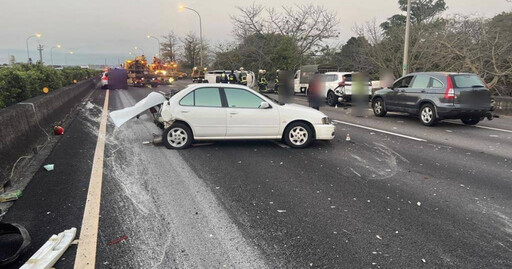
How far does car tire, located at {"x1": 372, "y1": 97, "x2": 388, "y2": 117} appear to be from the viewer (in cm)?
1349

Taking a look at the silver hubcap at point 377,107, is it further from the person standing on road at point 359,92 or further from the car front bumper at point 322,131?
the car front bumper at point 322,131

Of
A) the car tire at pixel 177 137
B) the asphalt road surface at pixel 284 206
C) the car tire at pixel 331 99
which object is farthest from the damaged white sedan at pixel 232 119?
the car tire at pixel 331 99

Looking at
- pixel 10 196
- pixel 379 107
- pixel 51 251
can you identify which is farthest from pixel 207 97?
pixel 379 107

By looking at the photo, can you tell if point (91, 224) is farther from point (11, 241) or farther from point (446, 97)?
point (446, 97)

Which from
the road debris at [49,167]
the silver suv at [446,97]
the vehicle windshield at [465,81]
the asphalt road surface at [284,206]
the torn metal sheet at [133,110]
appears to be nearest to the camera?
the asphalt road surface at [284,206]

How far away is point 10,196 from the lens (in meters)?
4.74

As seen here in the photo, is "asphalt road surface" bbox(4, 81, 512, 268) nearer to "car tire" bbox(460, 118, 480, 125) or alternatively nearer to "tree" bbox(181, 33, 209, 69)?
"car tire" bbox(460, 118, 480, 125)

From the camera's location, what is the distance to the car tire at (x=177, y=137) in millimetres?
7781

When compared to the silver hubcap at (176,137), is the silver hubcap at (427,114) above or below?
above

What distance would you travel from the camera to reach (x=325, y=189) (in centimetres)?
527

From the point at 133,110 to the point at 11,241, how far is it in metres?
5.06

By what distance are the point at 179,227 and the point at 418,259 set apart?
242 centimetres

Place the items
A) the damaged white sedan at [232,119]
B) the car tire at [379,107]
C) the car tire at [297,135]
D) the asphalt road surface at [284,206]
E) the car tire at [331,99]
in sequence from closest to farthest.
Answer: the asphalt road surface at [284,206], the damaged white sedan at [232,119], the car tire at [297,135], the car tire at [379,107], the car tire at [331,99]

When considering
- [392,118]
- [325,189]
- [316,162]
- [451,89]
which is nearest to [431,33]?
[392,118]
